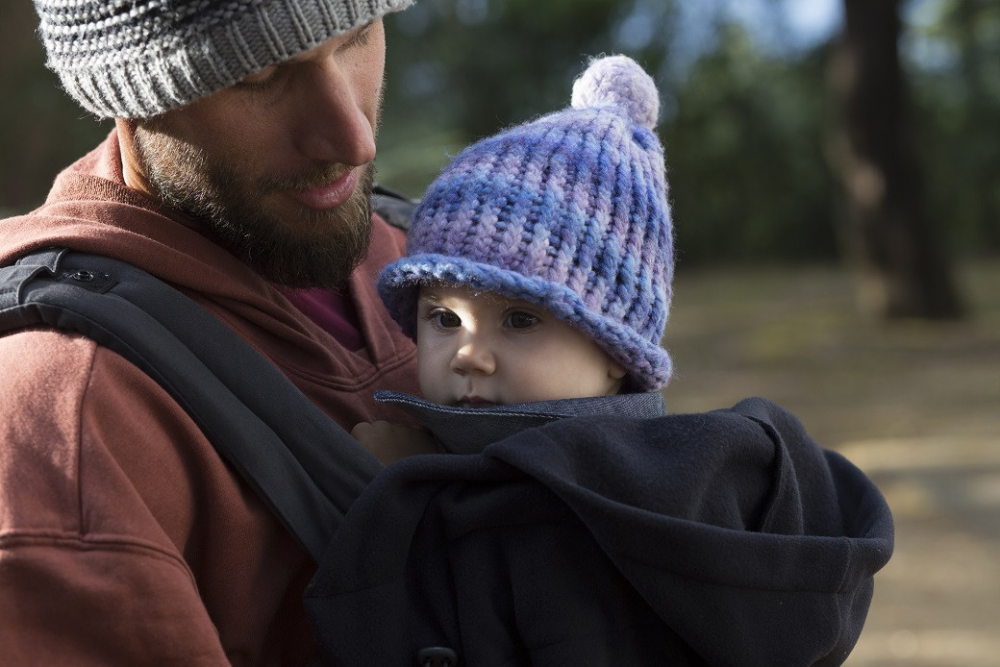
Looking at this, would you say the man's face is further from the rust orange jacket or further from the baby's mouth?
the baby's mouth

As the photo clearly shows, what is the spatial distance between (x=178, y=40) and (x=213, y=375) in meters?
0.51

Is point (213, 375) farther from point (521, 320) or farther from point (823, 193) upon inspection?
point (823, 193)

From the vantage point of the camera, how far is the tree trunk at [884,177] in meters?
10.3

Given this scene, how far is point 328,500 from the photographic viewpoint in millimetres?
1733

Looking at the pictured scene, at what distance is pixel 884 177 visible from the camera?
1042 cm

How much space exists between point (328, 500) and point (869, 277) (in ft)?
31.6

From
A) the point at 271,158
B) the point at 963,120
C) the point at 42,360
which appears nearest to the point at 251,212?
the point at 271,158

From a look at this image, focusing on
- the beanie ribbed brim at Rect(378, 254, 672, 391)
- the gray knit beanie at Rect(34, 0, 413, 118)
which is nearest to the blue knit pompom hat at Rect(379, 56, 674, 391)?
the beanie ribbed brim at Rect(378, 254, 672, 391)

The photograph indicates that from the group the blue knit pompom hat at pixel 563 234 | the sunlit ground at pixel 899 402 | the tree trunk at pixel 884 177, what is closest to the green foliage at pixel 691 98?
the sunlit ground at pixel 899 402

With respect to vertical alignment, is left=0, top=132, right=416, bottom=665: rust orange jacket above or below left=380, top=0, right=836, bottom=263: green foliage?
above

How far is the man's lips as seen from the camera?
6.49ft

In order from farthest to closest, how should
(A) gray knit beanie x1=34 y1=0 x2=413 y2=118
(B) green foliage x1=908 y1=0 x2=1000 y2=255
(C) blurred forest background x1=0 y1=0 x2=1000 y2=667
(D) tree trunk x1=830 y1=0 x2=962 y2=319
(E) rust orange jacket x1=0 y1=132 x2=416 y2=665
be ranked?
(B) green foliage x1=908 y1=0 x2=1000 y2=255
(D) tree trunk x1=830 y1=0 x2=962 y2=319
(C) blurred forest background x1=0 y1=0 x2=1000 y2=667
(A) gray knit beanie x1=34 y1=0 x2=413 y2=118
(E) rust orange jacket x1=0 y1=132 x2=416 y2=665

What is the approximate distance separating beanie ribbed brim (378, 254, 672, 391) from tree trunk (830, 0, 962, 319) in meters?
8.89

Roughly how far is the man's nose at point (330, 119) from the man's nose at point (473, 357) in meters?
0.34
